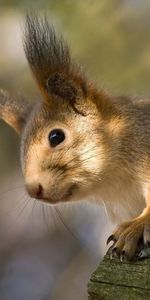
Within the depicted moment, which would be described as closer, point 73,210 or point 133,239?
point 133,239

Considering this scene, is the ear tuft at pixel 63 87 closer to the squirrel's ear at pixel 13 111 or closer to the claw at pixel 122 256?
the squirrel's ear at pixel 13 111

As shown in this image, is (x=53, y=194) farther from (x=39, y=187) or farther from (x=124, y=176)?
(x=124, y=176)

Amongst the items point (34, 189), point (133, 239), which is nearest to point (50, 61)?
point (34, 189)

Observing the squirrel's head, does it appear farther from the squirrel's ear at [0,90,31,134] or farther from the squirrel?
the squirrel's ear at [0,90,31,134]

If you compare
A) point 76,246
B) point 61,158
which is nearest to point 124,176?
point 61,158

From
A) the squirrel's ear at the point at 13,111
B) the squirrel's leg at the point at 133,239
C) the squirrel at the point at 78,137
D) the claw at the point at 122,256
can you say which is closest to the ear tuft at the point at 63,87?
the squirrel at the point at 78,137

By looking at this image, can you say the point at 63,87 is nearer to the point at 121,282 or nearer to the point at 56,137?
the point at 56,137

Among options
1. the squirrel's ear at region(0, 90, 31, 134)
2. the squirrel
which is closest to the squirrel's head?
the squirrel
